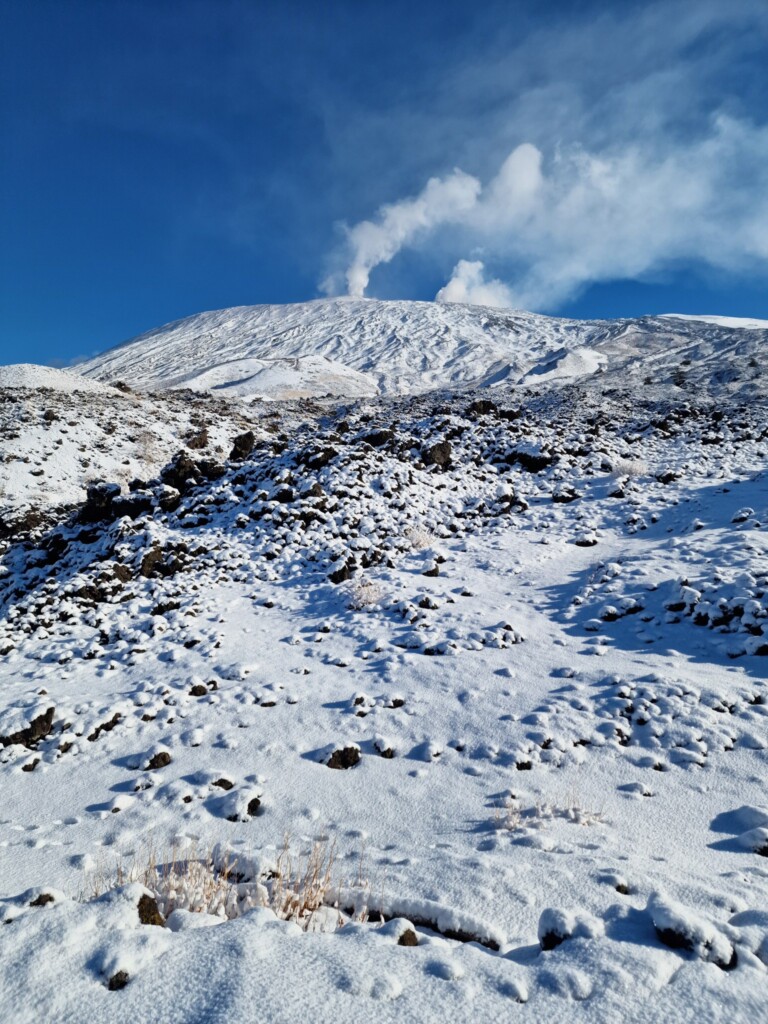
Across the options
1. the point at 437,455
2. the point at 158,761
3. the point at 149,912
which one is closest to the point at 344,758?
the point at 158,761

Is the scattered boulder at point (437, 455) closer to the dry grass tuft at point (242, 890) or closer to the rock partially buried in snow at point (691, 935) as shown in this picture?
the dry grass tuft at point (242, 890)

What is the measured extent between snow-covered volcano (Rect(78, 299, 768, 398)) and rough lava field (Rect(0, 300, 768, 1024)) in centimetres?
3434

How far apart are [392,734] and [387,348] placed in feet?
329

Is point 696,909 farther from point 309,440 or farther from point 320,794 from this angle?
point 309,440

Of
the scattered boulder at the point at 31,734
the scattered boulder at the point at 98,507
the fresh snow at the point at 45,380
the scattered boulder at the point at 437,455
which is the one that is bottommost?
the scattered boulder at the point at 31,734

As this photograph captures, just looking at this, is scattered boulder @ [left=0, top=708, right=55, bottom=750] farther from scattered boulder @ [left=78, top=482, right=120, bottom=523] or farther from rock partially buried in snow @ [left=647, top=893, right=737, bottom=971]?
scattered boulder @ [left=78, top=482, right=120, bottom=523]

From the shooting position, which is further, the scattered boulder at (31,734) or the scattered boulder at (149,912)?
the scattered boulder at (31,734)

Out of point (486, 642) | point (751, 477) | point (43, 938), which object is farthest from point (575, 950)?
point (751, 477)

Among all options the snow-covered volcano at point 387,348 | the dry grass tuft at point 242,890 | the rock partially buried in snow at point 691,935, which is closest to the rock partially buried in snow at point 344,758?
the dry grass tuft at point 242,890

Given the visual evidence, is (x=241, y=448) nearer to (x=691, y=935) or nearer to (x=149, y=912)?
(x=149, y=912)

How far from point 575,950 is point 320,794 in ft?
11.0

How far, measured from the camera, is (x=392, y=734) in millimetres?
6523

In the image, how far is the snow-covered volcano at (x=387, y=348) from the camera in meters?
58.6

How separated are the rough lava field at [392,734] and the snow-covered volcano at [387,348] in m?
34.3
